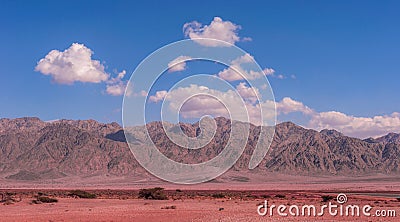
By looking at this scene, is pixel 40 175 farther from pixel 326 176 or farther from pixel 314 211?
pixel 314 211

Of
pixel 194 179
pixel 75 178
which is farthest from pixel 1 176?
pixel 194 179

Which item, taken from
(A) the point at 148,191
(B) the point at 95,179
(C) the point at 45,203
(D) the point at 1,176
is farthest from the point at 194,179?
(C) the point at 45,203

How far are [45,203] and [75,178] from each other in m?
142

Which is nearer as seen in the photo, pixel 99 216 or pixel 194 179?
pixel 99 216

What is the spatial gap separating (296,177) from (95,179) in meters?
→ 76.3

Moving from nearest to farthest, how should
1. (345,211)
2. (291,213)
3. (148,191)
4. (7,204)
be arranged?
(291,213), (345,211), (7,204), (148,191)

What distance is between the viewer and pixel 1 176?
189m

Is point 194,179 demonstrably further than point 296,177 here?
No

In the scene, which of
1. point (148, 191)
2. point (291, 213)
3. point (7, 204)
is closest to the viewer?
point (291, 213)

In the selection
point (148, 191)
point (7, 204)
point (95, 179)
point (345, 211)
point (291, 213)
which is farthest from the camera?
point (95, 179)

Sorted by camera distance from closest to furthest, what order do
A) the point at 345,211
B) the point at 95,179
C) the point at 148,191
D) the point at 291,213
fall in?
the point at 291,213
the point at 345,211
the point at 148,191
the point at 95,179

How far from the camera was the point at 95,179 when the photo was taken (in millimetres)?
184500

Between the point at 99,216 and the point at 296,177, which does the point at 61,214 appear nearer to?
the point at 99,216

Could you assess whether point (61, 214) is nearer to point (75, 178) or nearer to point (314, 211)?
point (314, 211)
